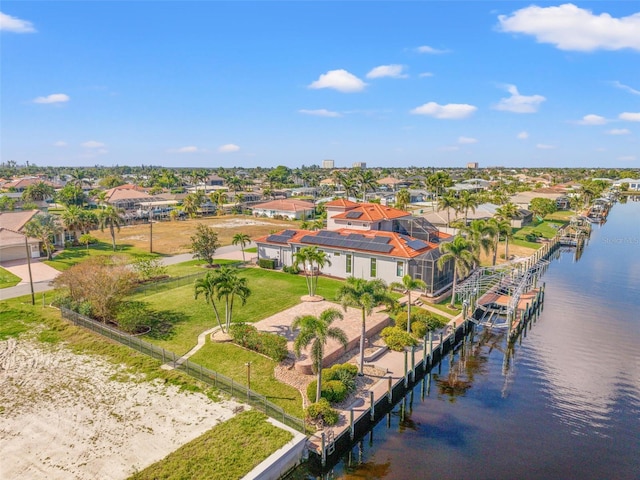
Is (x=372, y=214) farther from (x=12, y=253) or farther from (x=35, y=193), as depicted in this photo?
(x=35, y=193)

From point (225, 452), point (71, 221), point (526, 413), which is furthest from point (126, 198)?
point (526, 413)

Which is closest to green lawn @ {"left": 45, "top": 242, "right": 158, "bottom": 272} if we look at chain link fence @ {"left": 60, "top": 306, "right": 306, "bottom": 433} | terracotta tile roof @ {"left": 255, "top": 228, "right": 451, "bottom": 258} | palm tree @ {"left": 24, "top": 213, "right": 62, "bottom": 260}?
palm tree @ {"left": 24, "top": 213, "right": 62, "bottom": 260}

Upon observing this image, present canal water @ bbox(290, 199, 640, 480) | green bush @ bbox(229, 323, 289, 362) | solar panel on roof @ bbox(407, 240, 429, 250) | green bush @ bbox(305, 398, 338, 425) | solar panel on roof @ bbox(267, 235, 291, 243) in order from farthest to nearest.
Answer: solar panel on roof @ bbox(267, 235, 291, 243), solar panel on roof @ bbox(407, 240, 429, 250), green bush @ bbox(229, 323, 289, 362), green bush @ bbox(305, 398, 338, 425), canal water @ bbox(290, 199, 640, 480)

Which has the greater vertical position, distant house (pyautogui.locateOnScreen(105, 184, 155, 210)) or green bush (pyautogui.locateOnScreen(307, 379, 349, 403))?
distant house (pyautogui.locateOnScreen(105, 184, 155, 210))

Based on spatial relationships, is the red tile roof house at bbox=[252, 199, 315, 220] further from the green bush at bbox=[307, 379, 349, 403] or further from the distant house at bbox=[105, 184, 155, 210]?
the green bush at bbox=[307, 379, 349, 403]

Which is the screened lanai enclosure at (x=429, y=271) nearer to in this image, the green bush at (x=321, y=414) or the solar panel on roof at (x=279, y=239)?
the solar panel on roof at (x=279, y=239)

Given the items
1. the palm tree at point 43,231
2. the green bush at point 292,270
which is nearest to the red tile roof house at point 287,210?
the green bush at point 292,270
